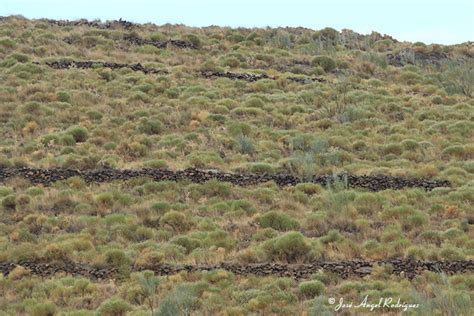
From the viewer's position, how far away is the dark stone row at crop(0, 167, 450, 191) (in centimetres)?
2212

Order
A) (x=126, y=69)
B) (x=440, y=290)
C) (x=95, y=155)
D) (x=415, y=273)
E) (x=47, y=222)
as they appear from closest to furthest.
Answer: (x=440, y=290) → (x=415, y=273) → (x=47, y=222) → (x=95, y=155) → (x=126, y=69)

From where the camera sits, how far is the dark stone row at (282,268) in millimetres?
15727

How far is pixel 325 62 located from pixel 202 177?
62.8 ft

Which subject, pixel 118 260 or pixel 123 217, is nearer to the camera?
pixel 118 260

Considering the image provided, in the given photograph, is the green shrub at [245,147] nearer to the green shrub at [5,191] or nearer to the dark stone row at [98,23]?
the green shrub at [5,191]

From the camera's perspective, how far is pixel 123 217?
19250 mm

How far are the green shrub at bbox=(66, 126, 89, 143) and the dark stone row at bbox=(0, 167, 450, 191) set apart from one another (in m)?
3.72

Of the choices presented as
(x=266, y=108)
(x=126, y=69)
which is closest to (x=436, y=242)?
(x=266, y=108)

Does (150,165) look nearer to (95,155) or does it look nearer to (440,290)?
(95,155)

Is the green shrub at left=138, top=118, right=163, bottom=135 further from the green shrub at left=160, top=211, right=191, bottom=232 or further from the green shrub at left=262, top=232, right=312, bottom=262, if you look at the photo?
the green shrub at left=262, top=232, right=312, bottom=262

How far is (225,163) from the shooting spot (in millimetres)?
24188

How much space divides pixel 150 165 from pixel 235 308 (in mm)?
10447

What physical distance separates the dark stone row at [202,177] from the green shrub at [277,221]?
10.4 ft

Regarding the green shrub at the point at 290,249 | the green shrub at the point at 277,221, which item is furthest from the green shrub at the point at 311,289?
the green shrub at the point at 277,221
